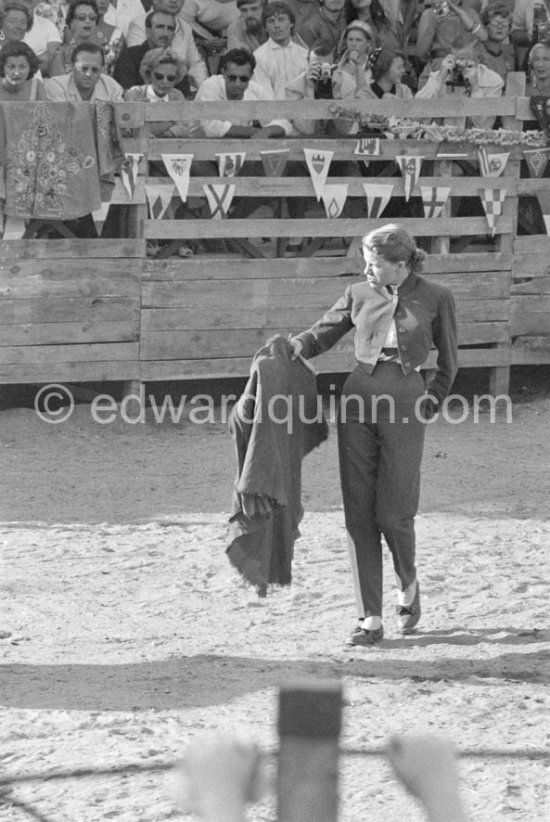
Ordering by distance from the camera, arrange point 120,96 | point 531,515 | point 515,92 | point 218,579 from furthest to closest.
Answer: point 515,92 → point 120,96 → point 531,515 → point 218,579

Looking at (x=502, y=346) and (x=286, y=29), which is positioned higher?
(x=286, y=29)

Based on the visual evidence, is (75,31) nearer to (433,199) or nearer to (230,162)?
(230,162)

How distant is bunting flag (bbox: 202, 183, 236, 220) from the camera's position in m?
10.2

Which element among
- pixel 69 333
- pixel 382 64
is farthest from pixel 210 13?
pixel 69 333

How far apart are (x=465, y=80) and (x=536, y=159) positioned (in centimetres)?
87

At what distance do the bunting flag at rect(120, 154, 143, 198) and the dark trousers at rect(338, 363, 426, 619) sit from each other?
4505 mm

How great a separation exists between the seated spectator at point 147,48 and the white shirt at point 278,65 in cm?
62

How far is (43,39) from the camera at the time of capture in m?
10.2

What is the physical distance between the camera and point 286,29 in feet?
34.9

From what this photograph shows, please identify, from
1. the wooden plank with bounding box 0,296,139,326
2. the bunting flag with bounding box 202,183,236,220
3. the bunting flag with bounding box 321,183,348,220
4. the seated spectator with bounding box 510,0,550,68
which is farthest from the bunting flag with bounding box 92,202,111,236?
the seated spectator with bounding box 510,0,550,68

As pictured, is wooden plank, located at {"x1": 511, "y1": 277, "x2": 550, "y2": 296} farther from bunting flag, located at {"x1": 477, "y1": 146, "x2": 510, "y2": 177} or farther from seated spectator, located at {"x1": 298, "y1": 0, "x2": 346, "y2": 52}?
seated spectator, located at {"x1": 298, "y1": 0, "x2": 346, "y2": 52}

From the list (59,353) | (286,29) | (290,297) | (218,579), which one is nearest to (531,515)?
(218,579)

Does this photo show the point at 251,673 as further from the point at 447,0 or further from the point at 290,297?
the point at 447,0

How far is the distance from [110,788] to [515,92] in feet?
26.4
